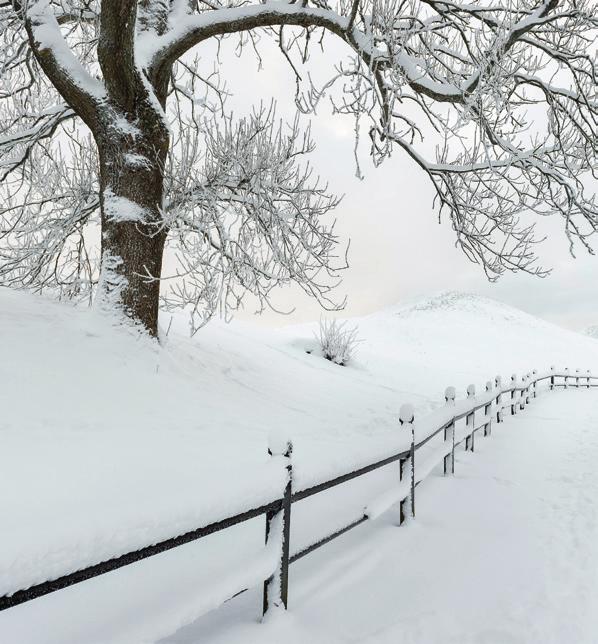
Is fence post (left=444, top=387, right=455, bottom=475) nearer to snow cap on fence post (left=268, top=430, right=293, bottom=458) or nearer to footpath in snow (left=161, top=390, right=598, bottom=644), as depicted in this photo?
footpath in snow (left=161, top=390, right=598, bottom=644)

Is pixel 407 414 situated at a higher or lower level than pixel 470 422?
higher

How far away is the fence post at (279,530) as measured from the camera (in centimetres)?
270

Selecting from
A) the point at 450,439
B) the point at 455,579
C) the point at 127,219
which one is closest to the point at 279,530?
the point at 455,579

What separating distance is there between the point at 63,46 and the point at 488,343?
44056mm

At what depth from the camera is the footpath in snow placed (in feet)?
9.04

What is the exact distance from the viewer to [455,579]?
11.4ft

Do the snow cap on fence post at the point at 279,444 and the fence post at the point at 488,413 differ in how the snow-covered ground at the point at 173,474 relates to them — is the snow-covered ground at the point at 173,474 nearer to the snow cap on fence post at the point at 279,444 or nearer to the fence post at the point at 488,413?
the snow cap on fence post at the point at 279,444

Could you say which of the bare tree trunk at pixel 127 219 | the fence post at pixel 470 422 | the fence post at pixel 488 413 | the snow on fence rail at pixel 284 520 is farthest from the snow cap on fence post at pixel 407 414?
the fence post at pixel 488 413

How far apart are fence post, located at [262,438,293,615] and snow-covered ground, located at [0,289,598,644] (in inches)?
4.0

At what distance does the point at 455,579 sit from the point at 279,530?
5.27 feet

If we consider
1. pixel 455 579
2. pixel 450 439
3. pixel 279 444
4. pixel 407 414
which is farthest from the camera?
pixel 450 439

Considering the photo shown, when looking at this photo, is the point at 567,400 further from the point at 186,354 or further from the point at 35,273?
the point at 35,273

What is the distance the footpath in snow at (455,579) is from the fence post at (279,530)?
0.12 m

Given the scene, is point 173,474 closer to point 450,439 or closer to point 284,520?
point 284,520
